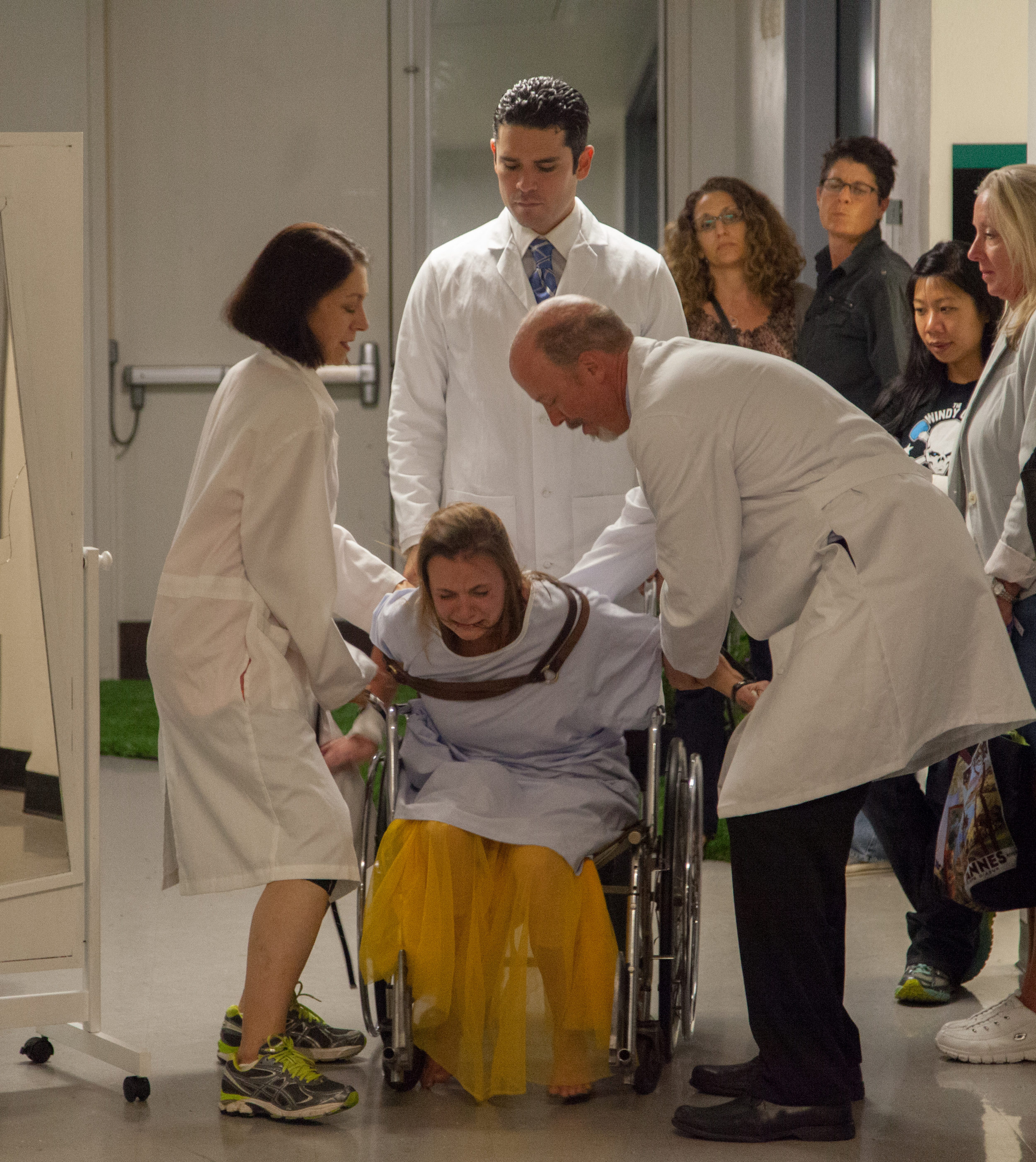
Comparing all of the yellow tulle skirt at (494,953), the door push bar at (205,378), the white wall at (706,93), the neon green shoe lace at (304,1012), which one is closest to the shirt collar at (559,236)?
the yellow tulle skirt at (494,953)

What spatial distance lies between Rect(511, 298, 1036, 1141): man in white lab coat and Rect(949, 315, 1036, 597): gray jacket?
334 millimetres

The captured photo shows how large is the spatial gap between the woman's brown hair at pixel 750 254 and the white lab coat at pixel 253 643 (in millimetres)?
1474

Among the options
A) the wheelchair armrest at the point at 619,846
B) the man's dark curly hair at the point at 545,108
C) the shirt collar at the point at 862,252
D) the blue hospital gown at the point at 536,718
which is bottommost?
the wheelchair armrest at the point at 619,846

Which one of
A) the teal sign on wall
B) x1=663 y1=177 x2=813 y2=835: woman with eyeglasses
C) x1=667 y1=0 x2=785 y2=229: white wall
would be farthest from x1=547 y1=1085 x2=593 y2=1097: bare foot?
x1=667 y1=0 x2=785 y2=229: white wall

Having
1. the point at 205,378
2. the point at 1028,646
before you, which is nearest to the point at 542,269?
the point at 1028,646

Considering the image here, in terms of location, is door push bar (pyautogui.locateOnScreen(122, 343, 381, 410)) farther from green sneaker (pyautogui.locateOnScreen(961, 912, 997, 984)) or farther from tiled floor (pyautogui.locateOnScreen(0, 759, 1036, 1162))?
green sneaker (pyautogui.locateOnScreen(961, 912, 997, 984))

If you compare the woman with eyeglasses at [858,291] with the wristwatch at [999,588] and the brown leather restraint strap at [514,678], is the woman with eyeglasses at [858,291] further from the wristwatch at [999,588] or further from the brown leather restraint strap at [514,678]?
the brown leather restraint strap at [514,678]

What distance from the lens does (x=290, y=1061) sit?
2.22m

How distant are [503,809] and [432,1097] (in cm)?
47

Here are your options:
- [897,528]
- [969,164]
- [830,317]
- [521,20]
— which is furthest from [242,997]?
[521,20]

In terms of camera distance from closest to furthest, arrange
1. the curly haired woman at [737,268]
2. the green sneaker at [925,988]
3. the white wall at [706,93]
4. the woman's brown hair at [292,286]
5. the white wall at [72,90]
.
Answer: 1. the woman's brown hair at [292,286]
2. the green sneaker at [925,988]
3. the curly haired woman at [737,268]
4. the white wall at [706,93]
5. the white wall at [72,90]

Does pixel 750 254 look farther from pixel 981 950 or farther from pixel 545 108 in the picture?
pixel 981 950

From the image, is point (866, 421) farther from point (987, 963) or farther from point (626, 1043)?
point (987, 963)

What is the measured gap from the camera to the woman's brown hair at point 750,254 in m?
3.48
